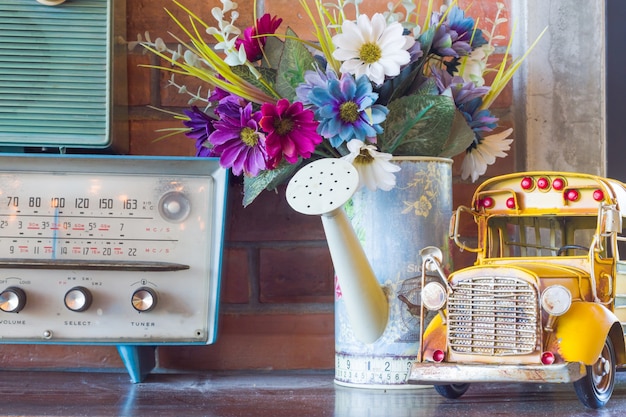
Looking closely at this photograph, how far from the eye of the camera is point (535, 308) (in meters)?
0.75

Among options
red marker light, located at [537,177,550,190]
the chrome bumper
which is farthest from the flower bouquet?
the chrome bumper

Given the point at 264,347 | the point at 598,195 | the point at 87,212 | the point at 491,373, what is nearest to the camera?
the point at 491,373

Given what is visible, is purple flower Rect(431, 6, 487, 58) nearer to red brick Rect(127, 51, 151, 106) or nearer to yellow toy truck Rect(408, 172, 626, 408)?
yellow toy truck Rect(408, 172, 626, 408)

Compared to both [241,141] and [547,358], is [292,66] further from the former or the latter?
[547,358]

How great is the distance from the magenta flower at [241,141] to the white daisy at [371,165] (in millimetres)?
104

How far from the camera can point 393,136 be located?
34.8 inches

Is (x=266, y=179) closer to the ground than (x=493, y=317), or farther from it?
farther from it

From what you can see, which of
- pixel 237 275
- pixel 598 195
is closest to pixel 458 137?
pixel 598 195

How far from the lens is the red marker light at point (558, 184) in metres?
0.85

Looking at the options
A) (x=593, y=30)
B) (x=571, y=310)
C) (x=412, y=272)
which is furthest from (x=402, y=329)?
(x=593, y=30)

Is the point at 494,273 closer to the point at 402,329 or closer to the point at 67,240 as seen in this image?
the point at 402,329

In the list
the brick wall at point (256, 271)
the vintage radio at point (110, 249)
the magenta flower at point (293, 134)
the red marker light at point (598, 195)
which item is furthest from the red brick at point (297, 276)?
the red marker light at point (598, 195)

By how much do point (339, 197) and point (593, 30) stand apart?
567 mm

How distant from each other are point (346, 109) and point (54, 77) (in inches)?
15.1
